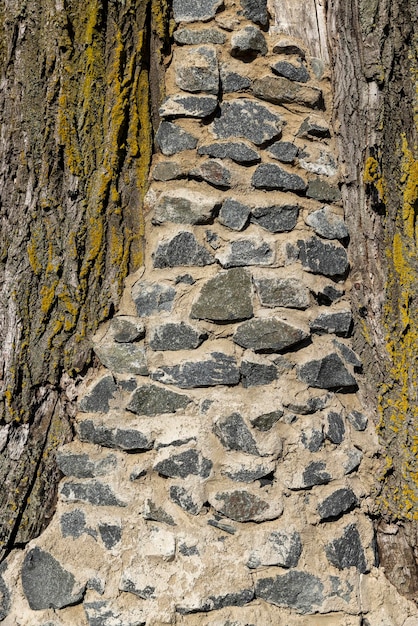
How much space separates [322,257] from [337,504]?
856 millimetres

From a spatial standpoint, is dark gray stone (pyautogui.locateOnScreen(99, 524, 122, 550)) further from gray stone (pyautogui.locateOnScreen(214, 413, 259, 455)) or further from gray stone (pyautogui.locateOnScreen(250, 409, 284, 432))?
gray stone (pyautogui.locateOnScreen(250, 409, 284, 432))

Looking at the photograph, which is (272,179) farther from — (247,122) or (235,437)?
(235,437)

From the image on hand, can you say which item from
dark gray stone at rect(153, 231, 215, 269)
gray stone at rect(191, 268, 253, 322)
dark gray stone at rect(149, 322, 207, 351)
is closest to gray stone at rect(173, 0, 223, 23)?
dark gray stone at rect(153, 231, 215, 269)

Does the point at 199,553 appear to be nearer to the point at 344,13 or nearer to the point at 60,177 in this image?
the point at 60,177

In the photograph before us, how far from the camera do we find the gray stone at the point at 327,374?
2166 millimetres

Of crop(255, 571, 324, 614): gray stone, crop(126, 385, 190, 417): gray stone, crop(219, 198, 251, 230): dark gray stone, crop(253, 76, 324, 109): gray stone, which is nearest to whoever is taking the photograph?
crop(255, 571, 324, 614): gray stone

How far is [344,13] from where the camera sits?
2.39m

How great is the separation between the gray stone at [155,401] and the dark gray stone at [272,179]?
0.80 m

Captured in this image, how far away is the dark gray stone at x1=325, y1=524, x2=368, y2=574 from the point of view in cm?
208

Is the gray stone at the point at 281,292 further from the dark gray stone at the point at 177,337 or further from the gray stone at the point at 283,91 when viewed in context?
the gray stone at the point at 283,91

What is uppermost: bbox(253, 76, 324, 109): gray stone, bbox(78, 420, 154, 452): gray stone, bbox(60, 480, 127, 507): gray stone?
bbox(253, 76, 324, 109): gray stone

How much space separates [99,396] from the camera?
2.19 meters

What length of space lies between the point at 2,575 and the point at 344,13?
2.36 meters

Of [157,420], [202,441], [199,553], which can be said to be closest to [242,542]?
[199,553]
